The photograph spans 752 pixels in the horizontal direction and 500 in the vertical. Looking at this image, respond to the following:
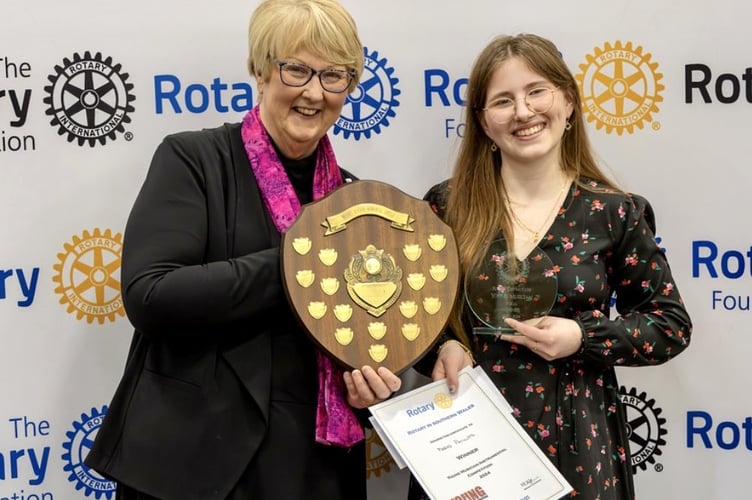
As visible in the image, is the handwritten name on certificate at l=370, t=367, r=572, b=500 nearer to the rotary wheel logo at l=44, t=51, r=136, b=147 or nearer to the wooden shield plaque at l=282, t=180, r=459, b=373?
the wooden shield plaque at l=282, t=180, r=459, b=373

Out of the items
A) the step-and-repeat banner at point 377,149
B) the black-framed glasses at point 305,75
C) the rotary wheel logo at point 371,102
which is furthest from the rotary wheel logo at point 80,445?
the black-framed glasses at point 305,75

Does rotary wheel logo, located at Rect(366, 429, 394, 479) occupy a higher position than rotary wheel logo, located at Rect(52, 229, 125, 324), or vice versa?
rotary wheel logo, located at Rect(52, 229, 125, 324)

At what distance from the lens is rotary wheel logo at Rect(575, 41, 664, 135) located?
1652mm

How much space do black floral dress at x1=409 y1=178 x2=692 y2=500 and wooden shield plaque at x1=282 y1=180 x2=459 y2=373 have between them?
0.21 m

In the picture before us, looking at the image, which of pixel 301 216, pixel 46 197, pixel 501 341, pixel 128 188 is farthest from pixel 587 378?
pixel 46 197

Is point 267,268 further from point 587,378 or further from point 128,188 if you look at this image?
point 128,188

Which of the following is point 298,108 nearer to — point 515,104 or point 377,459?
point 515,104

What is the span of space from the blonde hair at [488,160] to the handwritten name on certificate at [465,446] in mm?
164

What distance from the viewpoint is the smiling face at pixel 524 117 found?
4.17 ft

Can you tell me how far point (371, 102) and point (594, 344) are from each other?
2.45 ft

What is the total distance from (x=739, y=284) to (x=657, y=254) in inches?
20.6

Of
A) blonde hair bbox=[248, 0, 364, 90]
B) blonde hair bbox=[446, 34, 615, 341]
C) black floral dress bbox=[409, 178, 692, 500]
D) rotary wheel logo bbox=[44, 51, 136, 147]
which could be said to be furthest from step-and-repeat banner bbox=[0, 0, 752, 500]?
blonde hair bbox=[248, 0, 364, 90]

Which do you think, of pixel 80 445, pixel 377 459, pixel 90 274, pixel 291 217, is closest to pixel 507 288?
pixel 291 217

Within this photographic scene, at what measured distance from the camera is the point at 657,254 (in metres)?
1.28
